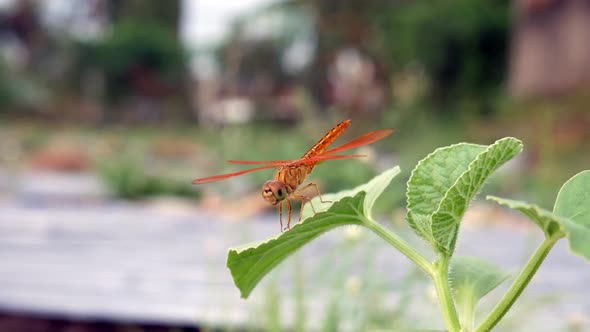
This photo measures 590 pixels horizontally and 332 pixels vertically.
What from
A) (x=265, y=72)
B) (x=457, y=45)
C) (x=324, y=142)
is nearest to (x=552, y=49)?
(x=457, y=45)

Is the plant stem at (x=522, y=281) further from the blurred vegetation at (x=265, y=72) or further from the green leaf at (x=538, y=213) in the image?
the blurred vegetation at (x=265, y=72)

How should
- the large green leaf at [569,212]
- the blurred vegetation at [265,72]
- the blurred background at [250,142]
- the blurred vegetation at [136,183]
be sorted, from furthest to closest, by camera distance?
the blurred vegetation at [265,72], the blurred vegetation at [136,183], the blurred background at [250,142], the large green leaf at [569,212]

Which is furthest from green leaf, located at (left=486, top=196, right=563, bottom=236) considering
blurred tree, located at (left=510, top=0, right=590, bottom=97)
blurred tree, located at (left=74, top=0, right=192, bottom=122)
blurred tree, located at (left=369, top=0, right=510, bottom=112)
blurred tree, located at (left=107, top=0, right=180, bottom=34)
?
blurred tree, located at (left=107, top=0, right=180, bottom=34)

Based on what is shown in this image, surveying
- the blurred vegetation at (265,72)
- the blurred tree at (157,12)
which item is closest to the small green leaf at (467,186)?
the blurred vegetation at (265,72)

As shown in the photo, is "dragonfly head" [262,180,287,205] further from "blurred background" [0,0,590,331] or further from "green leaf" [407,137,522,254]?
"blurred background" [0,0,590,331]

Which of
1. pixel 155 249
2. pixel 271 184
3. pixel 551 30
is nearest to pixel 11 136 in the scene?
pixel 551 30

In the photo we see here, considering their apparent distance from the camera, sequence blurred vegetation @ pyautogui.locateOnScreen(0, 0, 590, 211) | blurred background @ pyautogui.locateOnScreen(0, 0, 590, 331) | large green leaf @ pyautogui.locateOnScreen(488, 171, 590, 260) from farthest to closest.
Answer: blurred vegetation @ pyautogui.locateOnScreen(0, 0, 590, 211)
blurred background @ pyautogui.locateOnScreen(0, 0, 590, 331)
large green leaf @ pyautogui.locateOnScreen(488, 171, 590, 260)
